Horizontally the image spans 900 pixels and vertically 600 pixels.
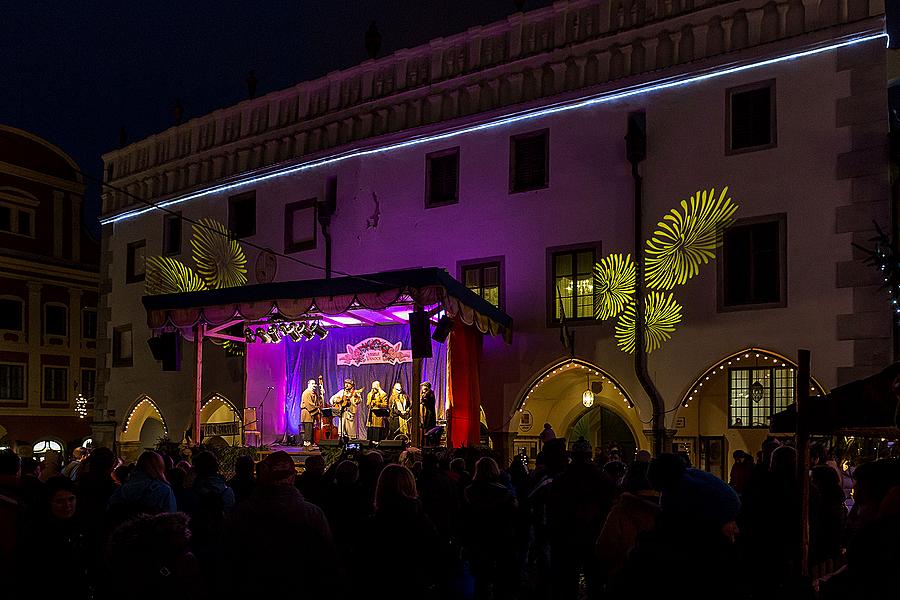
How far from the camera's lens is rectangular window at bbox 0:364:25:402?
37.1 m

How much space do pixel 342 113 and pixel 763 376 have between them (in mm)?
11924

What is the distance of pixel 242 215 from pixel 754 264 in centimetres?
1396

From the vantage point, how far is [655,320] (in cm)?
1850

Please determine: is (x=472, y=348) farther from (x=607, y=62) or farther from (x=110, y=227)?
(x=110, y=227)

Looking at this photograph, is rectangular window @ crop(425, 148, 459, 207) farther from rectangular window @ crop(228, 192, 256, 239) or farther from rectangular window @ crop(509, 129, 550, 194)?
rectangular window @ crop(228, 192, 256, 239)

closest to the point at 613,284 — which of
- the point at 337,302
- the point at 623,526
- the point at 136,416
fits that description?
the point at 337,302

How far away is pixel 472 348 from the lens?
20.3 meters

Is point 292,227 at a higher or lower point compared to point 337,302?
higher

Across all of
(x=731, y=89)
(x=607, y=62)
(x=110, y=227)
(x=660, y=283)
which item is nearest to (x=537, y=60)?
(x=607, y=62)

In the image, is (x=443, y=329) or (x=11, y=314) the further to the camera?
(x=11, y=314)

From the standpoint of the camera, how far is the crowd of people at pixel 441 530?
3916 mm

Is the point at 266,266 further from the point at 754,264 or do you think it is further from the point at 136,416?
the point at 754,264

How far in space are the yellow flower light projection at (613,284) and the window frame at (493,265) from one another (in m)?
2.27

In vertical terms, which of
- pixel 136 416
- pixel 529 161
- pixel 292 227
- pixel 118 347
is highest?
pixel 529 161
